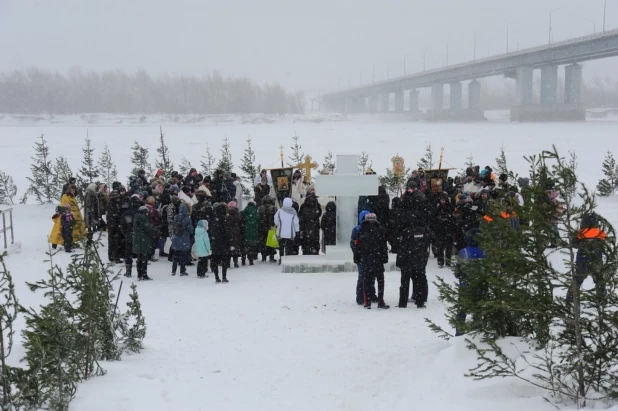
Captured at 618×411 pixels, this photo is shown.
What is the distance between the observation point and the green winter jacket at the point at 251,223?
12172 millimetres

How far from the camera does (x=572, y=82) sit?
224 ft

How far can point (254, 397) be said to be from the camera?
5.68 meters

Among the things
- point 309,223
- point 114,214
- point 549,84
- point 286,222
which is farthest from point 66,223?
point 549,84

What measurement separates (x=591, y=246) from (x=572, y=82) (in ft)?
232

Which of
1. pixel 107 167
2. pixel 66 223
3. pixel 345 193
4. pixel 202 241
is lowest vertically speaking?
pixel 202 241

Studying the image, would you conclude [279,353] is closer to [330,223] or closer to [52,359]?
[52,359]

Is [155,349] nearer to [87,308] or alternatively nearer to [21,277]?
[87,308]

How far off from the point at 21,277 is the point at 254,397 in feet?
22.1

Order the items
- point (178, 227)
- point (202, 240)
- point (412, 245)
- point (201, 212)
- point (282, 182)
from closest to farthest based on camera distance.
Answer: point (412, 245)
point (202, 240)
point (178, 227)
point (201, 212)
point (282, 182)

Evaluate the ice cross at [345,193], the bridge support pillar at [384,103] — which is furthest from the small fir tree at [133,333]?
the bridge support pillar at [384,103]

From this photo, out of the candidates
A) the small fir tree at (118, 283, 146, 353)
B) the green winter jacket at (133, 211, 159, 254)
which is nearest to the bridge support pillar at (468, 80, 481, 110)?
the green winter jacket at (133, 211, 159, 254)

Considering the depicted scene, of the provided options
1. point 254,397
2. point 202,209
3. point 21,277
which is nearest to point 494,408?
point 254,397

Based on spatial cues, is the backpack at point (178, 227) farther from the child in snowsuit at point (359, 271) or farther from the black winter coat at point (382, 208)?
the black winter coat at point (382, 208)

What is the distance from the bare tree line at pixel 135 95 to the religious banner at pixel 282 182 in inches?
3270
